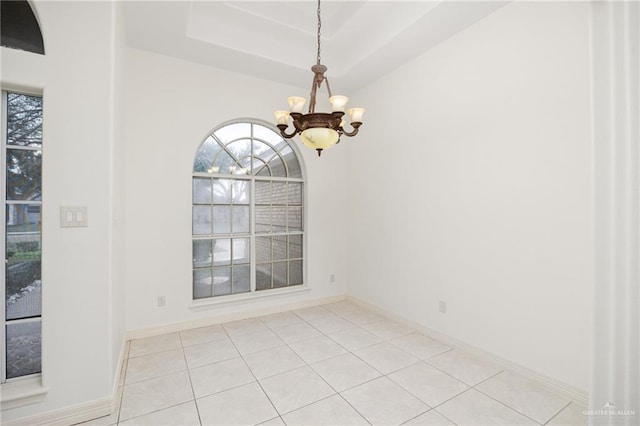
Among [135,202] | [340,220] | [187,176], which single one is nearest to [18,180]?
[135,202]

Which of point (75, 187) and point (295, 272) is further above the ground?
point (75, 187)

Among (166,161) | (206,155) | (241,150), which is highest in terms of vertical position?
(241,150)

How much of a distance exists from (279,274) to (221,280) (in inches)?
30.6

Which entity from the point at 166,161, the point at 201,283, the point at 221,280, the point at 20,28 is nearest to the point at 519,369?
the point at 221,280

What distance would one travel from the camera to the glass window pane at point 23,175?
188 centimetres

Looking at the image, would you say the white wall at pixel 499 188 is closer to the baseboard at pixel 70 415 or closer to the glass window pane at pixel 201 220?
the glass window pane at pixel 201 220

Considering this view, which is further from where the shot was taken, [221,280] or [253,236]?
[253,236]

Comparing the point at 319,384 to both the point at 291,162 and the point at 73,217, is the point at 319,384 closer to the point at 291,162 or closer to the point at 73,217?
the point at 73,217

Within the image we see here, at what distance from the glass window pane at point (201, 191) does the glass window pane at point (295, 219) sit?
3.66 ft

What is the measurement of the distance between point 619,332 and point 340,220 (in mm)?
4023

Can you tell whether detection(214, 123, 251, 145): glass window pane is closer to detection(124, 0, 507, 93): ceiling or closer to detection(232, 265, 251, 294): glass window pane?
detection(124, 0, 507, 93): ceiling

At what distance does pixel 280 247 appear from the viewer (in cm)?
421

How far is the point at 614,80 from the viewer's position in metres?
0.55

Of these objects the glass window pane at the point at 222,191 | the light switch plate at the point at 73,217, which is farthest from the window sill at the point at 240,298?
the light switch plate at the point at 73,217
